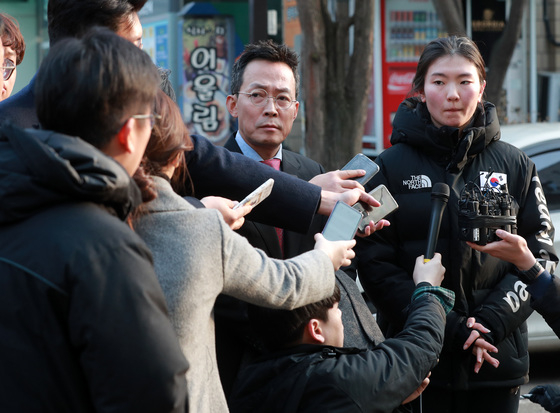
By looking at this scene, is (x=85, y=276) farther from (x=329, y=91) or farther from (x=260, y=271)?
(x=329, y=91)

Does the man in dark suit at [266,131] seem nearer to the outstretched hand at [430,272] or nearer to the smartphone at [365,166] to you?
the outstretched hand at [430,272]

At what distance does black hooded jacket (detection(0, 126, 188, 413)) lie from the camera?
5.24 ft

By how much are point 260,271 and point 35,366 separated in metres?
0.61

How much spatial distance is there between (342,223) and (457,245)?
1111mm

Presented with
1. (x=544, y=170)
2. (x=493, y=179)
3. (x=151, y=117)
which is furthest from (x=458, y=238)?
(x=544, y=170)

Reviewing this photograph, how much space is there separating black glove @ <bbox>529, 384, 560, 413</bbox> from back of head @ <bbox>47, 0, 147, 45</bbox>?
1.89 metres

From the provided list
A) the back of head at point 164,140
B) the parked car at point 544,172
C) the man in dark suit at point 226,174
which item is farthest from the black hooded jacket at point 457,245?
the parked car at point 544,172

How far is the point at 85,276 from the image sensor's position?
62.8 inches

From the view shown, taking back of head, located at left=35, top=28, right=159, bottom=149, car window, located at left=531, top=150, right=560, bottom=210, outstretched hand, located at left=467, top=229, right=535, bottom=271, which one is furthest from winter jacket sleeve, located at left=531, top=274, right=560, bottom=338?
car window, located at left=531, top=150, right=560, bottom=210

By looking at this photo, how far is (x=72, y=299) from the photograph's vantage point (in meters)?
1.60

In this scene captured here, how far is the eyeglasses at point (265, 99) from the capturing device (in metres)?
3.59

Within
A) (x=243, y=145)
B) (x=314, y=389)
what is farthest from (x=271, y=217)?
(x=243, y=145)

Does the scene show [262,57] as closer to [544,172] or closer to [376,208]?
[376,208]

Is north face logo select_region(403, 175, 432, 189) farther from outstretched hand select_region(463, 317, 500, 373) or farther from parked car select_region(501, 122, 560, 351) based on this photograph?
parked car select_region(501, 122, 560, 351)
